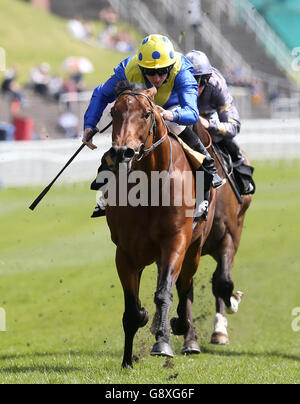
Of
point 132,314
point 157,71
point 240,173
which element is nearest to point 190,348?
point 132,314

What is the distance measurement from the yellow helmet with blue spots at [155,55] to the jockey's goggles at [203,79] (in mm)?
1561

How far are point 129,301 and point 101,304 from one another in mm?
3871

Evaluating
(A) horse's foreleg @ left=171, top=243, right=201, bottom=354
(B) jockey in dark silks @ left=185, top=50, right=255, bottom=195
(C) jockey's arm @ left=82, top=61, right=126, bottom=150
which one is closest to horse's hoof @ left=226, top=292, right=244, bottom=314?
(A) horse's foreleg @ left=171, top=243, right=201, bottom=354

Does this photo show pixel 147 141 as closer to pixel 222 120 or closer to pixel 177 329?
pixel 177 329

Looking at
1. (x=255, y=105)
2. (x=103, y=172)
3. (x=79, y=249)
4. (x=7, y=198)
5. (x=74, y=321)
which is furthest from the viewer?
(x=255, y=105)

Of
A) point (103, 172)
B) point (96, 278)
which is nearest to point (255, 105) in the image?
point (96, 278)

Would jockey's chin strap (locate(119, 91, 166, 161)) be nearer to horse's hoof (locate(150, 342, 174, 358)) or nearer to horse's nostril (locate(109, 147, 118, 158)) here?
horse's nostril (locate(109, 147, 118, 158))

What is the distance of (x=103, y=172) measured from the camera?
21.2ft

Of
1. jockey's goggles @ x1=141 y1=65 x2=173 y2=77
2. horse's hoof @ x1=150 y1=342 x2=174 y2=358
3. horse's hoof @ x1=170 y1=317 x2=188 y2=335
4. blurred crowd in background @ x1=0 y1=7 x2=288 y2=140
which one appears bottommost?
horse's hoof @ x1=170 y1=317 x2=188 y2=335

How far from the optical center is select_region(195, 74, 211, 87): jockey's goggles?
754 centimetres

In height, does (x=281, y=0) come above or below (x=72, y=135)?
above

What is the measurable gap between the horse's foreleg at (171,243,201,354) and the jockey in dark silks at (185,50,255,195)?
1221mm
